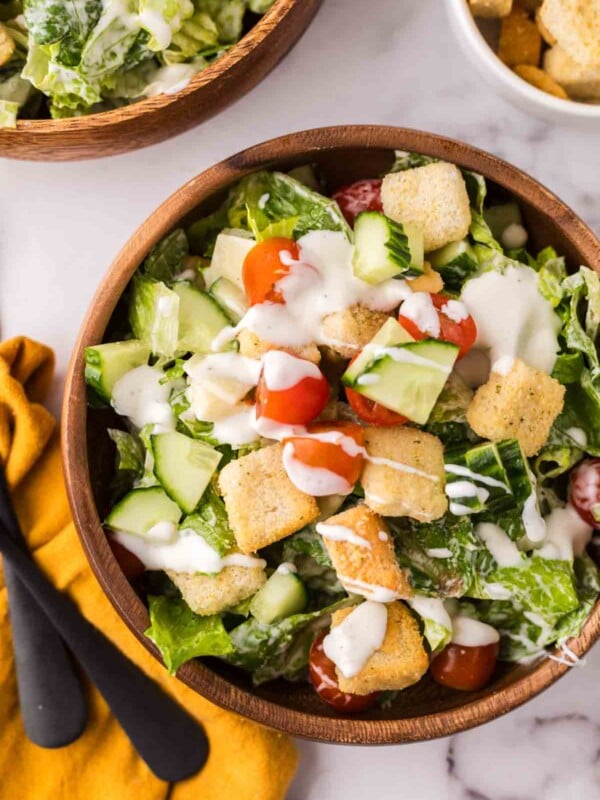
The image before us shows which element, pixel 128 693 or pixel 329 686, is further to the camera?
pixel 128 693

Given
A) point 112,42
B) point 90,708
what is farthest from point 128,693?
point 112,42

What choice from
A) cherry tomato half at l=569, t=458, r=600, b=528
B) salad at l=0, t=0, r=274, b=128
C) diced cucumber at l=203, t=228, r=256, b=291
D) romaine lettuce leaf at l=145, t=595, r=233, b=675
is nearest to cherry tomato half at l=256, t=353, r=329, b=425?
diced cucumber at l=203, t=228, r=256, b=291

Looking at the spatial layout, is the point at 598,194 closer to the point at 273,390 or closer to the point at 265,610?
the point at 273,390

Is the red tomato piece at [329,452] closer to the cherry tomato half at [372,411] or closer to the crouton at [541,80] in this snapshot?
the cherry tomato half at [372,411]

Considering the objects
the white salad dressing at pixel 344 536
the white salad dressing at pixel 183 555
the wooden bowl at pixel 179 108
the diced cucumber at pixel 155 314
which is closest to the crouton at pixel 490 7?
the wooden bowl at pixel 179 108

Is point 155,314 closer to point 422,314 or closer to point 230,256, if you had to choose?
point 230,256

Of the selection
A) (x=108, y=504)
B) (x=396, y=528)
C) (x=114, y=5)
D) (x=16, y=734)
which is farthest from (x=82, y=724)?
(x=114, y=5)
